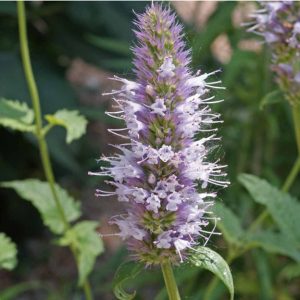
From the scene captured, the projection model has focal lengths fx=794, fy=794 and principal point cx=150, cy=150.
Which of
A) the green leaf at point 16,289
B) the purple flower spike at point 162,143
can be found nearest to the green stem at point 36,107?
the green leaf at point 16,289

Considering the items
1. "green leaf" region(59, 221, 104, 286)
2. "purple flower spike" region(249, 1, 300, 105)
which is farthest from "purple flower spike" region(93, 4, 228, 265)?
"green leaf" region(59, 221, 104, 286)

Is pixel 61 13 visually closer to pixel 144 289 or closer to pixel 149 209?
pixel 144 289

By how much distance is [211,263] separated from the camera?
1.31 metres

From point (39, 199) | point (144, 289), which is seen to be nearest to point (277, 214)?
point (39, 199)

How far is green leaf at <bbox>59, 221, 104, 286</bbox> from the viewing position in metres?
2.01

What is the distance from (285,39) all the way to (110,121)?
0.94 m

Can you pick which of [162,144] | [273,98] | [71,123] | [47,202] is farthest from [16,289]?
[162,144]

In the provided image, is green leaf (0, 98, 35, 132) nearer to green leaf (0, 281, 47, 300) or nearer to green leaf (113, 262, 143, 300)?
green leaf (0, 281, 47, 300)

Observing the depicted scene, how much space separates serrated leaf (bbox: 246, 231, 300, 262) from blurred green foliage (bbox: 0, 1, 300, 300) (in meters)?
0.04

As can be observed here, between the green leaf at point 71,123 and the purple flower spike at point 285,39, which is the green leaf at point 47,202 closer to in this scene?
the green leaf at point 71,123

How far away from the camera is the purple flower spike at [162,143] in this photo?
1.21 meters

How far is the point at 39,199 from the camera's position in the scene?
2.14 metres

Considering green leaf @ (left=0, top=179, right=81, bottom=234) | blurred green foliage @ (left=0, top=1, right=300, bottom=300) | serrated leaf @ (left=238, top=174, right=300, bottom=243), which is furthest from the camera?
blurred green foliage @ (left=0, top=1, right=300, bottom=300)

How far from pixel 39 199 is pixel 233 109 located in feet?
3.43
